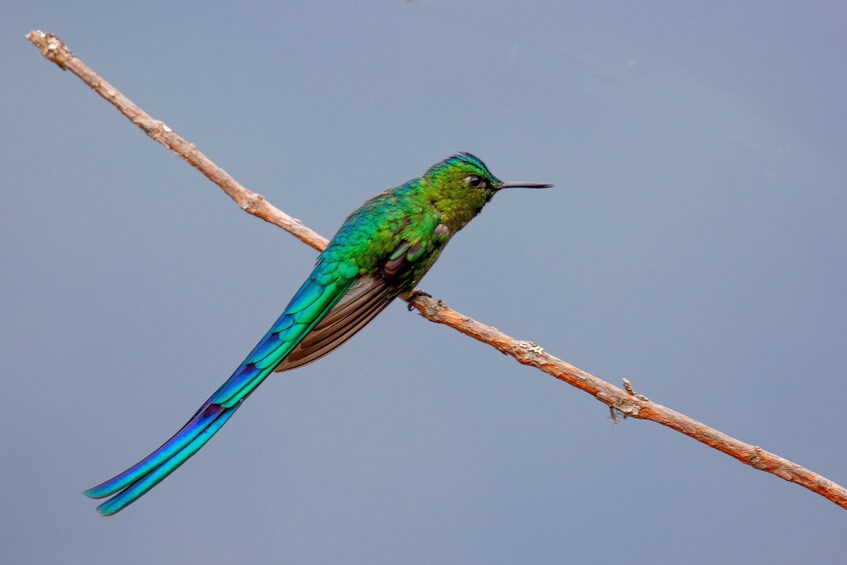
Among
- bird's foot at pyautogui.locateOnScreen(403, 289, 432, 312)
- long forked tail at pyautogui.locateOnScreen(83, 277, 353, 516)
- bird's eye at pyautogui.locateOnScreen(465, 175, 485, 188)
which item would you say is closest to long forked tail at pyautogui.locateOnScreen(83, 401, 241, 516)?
long forked tail at pyautogui.locateOnScreen(83, 277, 353, 516)

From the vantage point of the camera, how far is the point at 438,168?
11.6 feet

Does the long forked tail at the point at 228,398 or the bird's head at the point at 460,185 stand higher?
the bird's head at the point at 460,185

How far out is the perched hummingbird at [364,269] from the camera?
300cm

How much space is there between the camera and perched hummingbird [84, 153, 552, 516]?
3.00 meters

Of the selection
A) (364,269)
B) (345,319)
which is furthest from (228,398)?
(364,269)

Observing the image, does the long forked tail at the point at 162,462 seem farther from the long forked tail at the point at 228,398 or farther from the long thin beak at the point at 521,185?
the long thin beak at the point at 521,185

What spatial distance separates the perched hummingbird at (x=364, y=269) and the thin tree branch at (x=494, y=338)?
0.18 meters

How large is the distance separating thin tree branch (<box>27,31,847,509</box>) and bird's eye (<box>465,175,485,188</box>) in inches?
15.9

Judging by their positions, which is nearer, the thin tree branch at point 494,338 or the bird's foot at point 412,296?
the thin tree branch at point 494,338

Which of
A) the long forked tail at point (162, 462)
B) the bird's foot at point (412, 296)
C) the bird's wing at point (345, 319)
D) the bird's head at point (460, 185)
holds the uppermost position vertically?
the bird's head at point (460, 185)

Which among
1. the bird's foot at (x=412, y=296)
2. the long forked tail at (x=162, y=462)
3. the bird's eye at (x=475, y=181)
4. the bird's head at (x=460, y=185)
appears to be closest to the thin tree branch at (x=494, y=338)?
the bird's foot at (x=412, y=296)

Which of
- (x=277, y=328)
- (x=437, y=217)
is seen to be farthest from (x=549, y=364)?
(x=277, y=328)

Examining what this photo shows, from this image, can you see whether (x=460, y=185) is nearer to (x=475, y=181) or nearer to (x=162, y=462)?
(x=475, y=181)

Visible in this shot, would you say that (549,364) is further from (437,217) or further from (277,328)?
(277,328)
